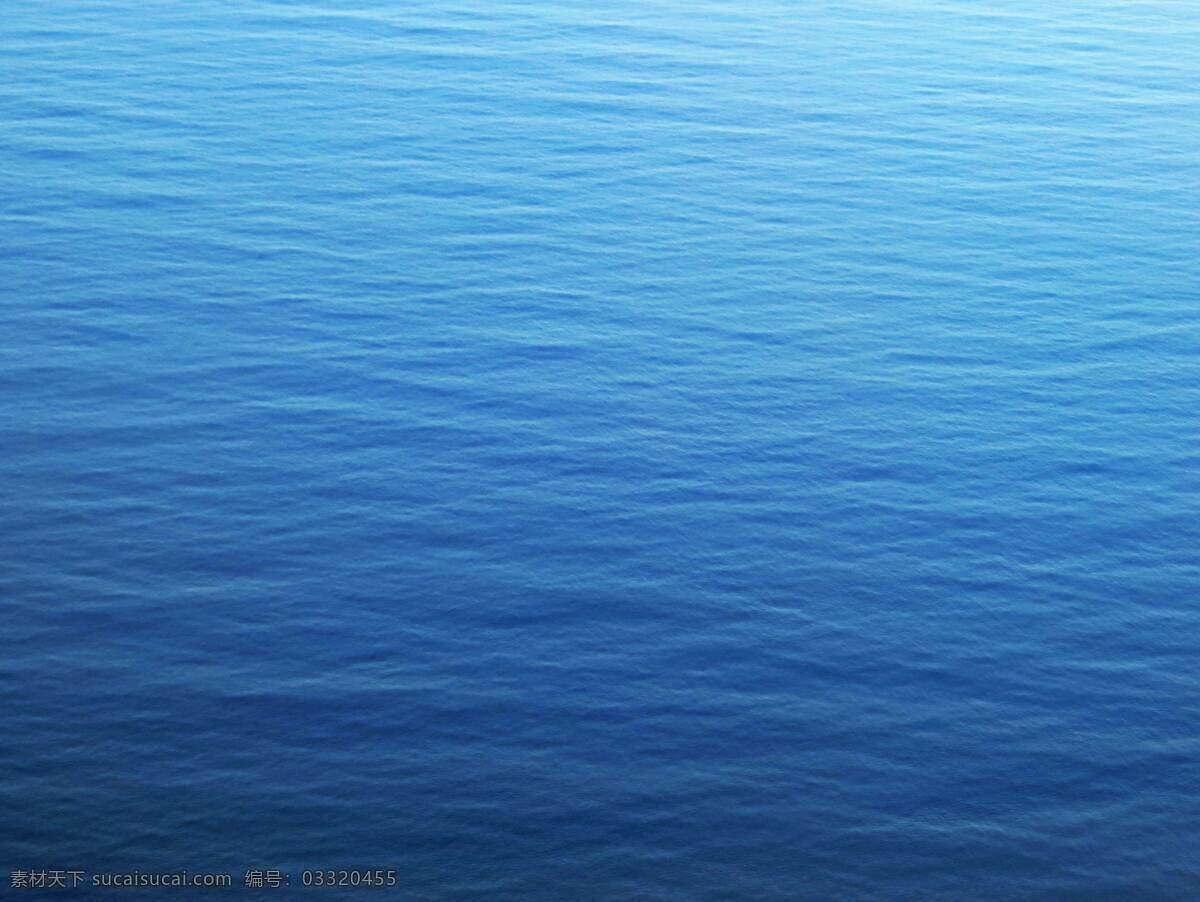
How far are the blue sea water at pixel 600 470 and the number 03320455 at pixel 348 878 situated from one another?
0.11 metres

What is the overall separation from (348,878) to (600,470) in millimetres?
7063

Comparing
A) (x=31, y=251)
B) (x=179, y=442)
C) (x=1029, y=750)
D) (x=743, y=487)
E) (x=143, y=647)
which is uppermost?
(x=31, y=251)

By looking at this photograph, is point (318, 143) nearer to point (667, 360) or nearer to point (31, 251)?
point (31, 251)

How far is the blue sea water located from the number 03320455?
11 centimetres

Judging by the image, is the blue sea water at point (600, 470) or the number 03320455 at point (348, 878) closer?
the number 03320455 at point (348, 878)

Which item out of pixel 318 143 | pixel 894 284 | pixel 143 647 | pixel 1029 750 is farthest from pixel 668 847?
pixel 318 143

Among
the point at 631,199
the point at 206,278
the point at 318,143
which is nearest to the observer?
the point at 206,278

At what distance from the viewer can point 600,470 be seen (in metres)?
20.1

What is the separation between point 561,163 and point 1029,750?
14.9 meters

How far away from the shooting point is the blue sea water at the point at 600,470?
14914 mm

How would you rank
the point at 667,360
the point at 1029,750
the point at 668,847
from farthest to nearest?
the point at 667,360 < the point at 1029,750 < the point at 668,847

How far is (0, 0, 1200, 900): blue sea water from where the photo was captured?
1491cm

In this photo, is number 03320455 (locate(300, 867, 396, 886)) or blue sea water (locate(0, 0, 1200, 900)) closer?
number 03320455 (locate(300, 867, 396, 886))

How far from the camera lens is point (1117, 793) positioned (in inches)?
604
